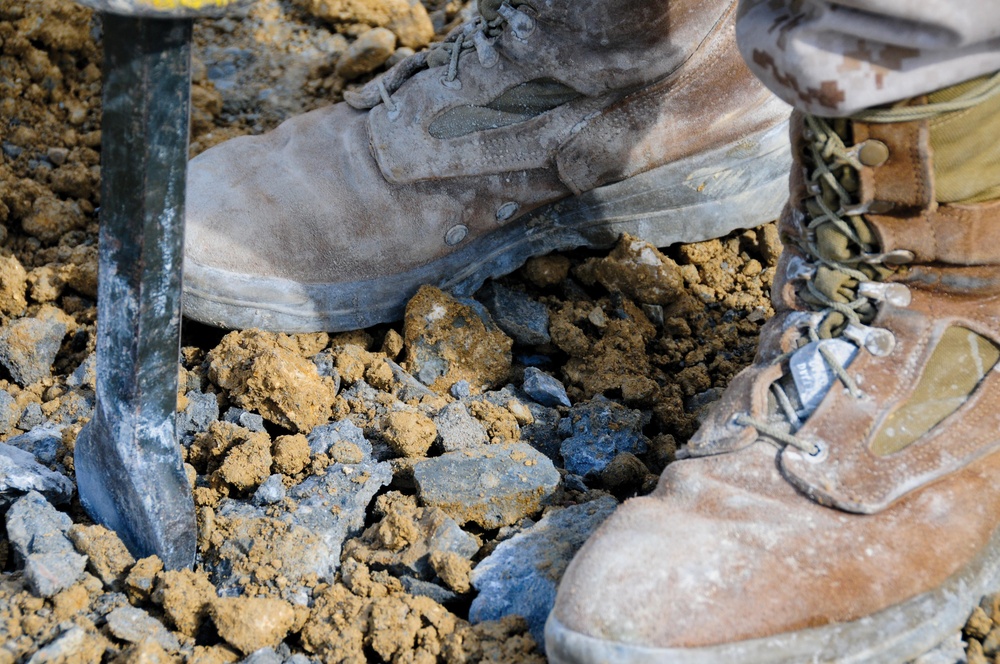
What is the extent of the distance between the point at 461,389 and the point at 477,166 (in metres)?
0.44

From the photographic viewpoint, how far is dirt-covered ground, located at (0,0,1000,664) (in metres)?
1.38

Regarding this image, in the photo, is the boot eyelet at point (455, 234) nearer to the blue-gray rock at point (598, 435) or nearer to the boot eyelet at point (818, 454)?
the blue-gray rock at point (598, 435)

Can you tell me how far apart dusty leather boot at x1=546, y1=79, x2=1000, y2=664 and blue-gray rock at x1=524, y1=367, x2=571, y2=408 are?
18.3 inches

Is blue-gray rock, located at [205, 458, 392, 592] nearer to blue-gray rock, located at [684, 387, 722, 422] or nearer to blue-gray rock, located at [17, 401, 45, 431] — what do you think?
blue-gray rock, located at [17, 401, 45, 431]

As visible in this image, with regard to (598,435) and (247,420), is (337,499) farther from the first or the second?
(598,435)

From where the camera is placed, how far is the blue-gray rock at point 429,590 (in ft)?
4.73

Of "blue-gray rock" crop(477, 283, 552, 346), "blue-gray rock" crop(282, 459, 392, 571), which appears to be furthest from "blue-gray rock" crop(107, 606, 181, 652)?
"blue-gray rock" crop(477, 283, 552, 346)

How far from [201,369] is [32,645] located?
680 mm

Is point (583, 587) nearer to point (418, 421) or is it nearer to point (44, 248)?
point (418, 421)

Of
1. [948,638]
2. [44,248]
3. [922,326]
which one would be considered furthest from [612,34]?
[44,248]

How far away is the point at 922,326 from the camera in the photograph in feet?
4.66

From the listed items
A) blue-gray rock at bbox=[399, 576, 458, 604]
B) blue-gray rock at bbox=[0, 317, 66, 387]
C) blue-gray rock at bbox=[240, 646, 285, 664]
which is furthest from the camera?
blue-gray rock at bbox=[0, 317, 66, 387]

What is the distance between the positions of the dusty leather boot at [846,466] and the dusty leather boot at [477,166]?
0.50m

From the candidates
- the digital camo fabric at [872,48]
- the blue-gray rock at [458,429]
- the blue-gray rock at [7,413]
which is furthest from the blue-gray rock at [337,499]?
the digital camo fabric at [872,48]
